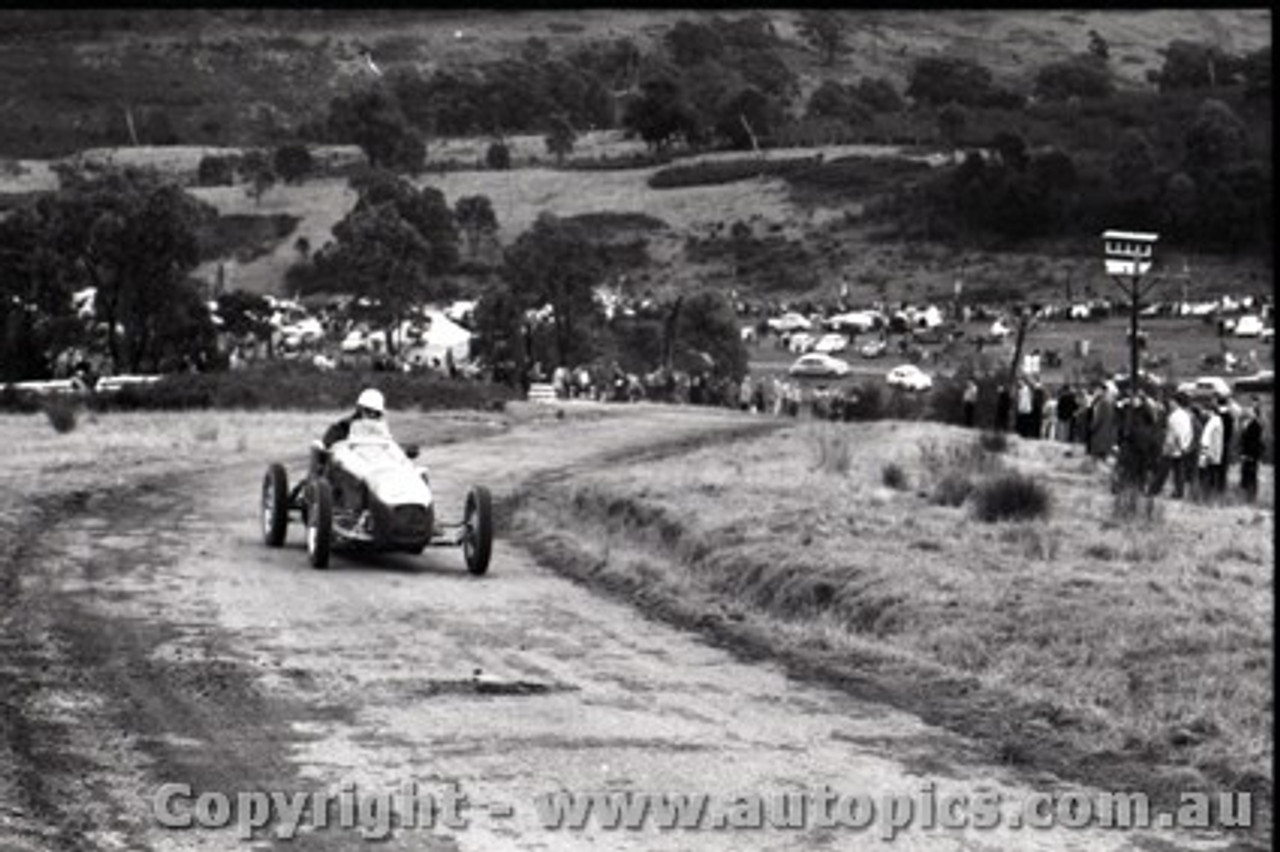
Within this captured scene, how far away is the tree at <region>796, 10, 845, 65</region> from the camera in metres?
186

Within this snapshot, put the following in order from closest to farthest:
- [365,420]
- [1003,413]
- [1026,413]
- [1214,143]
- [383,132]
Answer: [365,420] → [1026,413] → [1003,413] → [1214,143] → [383,132]

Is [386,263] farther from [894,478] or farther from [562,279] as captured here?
[894,478]

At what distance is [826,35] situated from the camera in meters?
185

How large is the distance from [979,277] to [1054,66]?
56.9m

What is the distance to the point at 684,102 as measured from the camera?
152 metres

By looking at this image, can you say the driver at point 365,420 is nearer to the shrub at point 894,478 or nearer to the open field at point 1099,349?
the shrub at point 894,478

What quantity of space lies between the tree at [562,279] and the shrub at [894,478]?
192 ft

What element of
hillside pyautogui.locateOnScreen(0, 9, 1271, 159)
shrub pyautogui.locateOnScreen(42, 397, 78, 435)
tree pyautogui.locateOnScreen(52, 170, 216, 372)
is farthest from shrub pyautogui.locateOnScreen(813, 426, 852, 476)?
hillside pyautogui.locateOnScreen(0, 9, 1271, 159)

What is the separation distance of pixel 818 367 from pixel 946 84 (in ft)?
283

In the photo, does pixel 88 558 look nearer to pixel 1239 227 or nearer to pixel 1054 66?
pixel 1239 227

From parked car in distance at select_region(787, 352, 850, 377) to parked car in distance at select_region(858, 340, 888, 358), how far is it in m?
7.69

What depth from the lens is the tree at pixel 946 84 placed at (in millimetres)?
161375

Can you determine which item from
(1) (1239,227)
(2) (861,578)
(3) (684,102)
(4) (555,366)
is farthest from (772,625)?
(3) (684,102)

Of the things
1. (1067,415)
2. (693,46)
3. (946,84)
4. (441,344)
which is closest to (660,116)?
(693,46)
